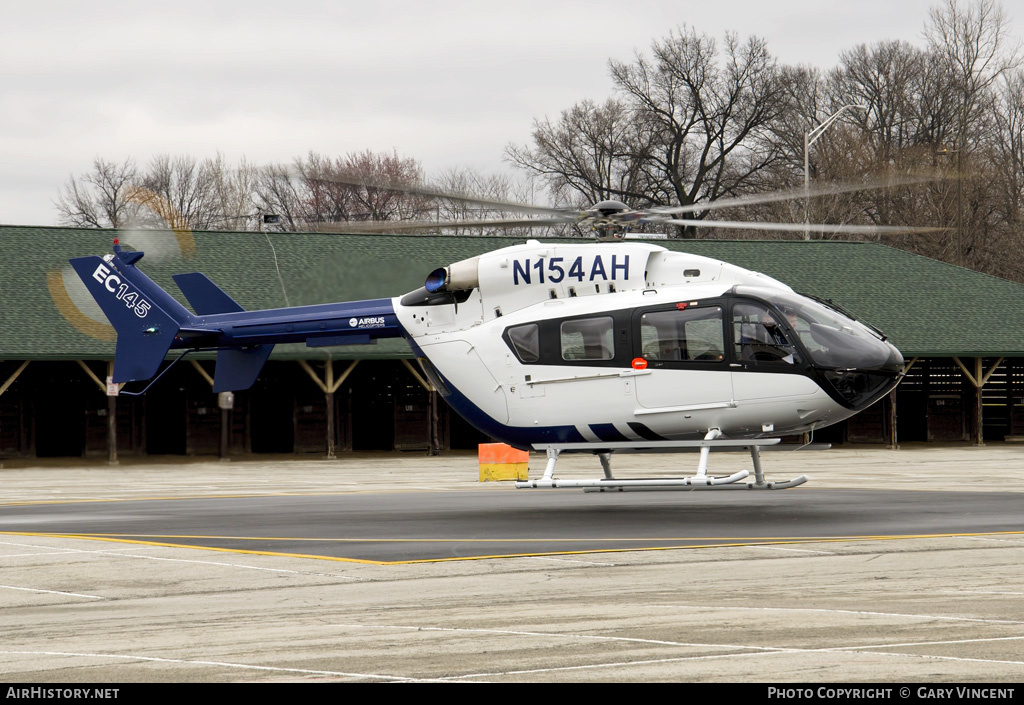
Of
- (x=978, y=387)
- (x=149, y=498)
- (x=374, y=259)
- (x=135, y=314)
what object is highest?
(x=374, y=259)

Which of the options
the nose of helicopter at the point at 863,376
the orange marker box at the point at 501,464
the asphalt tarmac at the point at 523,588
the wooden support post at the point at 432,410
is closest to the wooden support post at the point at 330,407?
the wooden support post at the point at 432,410

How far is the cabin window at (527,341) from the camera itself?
1638 centimetres

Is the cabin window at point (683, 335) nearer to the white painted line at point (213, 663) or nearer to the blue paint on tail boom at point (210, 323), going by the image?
the blue paint on tail boom at point (210, 323)

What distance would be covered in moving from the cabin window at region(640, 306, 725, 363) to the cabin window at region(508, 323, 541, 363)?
1.53 m

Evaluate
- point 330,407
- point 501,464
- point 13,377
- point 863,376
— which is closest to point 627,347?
point 863,376

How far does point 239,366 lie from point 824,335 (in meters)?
9.37

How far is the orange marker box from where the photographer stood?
26078mm

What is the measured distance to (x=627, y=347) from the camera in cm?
1577

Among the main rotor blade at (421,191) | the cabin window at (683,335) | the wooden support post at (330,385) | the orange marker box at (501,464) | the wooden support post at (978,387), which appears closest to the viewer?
the main rotor blade at (421,191)

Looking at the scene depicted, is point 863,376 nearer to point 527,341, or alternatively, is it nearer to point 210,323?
point 527,341

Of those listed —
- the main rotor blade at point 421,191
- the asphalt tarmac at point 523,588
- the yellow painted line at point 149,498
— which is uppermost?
the main rotor blade at point 421,191

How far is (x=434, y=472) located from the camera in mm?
29953

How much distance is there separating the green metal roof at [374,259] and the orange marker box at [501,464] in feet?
29.3
